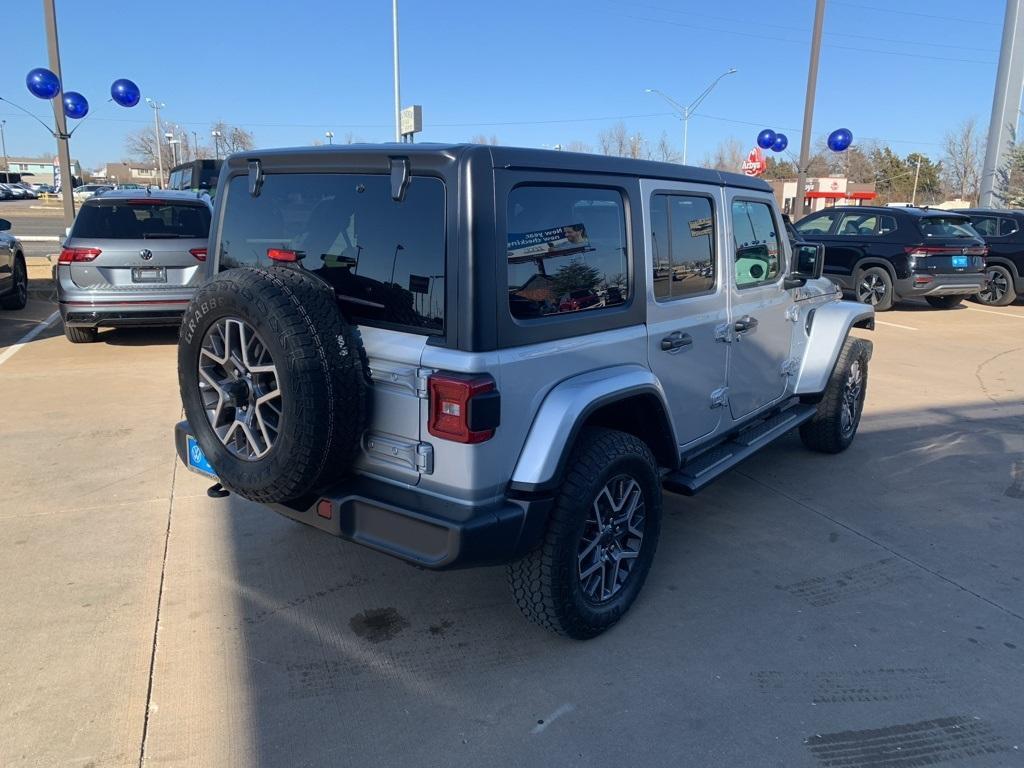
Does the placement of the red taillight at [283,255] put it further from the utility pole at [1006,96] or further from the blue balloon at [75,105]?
the utility pole at [1006,96]

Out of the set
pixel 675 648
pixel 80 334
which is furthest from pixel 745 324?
pixel 80 334

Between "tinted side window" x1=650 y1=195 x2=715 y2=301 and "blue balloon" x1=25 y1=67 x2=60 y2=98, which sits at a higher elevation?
"blue balloon" x1=25 y1=67 x2=60 y2=98

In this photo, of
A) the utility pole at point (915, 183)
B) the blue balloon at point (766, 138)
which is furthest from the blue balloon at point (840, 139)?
the utility pole at point (915, 183)

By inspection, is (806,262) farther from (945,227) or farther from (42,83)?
(42,83)

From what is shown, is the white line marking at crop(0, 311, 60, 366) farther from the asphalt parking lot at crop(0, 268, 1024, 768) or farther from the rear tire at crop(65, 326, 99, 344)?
the asphalt parking lot at crop(0, 268, 1024, 768)

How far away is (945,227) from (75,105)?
1486 centimetres

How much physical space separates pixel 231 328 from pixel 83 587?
1.65 metres

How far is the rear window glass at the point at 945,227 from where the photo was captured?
41.0ft

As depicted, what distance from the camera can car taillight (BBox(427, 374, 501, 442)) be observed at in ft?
8.28

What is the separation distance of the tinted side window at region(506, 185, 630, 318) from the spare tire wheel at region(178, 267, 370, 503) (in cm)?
66

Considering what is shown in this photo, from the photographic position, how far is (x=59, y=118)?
40.0ft

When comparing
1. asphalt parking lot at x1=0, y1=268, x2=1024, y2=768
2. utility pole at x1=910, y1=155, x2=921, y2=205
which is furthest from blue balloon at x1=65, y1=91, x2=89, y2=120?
utility pole at x1=910, y1=155, x2=921, y2=205

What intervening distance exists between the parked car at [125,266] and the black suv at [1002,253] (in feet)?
45.7

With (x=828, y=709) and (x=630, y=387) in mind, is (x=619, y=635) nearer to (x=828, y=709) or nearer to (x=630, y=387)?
(x=828, y=709)
